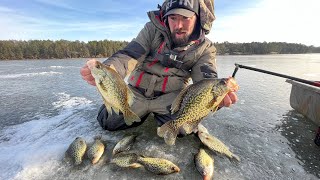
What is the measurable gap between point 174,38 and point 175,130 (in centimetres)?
176

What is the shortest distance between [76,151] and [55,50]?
170 feet

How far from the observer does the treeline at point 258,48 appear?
57.8 m

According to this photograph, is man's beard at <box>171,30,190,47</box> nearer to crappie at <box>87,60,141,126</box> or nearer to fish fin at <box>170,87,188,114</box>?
fish fin at <box>170,87,188,114</box>

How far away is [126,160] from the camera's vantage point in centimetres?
314

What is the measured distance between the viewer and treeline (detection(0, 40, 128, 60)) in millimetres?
48688

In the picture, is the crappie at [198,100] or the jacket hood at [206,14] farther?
the jacket hood at [206,14]

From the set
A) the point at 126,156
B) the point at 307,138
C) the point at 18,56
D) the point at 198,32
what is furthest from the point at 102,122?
the point at 18,56

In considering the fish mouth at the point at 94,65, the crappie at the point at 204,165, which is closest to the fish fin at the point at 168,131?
the crappie at the point at 204,165

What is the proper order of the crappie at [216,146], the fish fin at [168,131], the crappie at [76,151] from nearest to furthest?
1. the fish fin at [168,131]
2. the crappie at [76,151]
3. the crappie at [216,146]

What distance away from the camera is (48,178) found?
2918 millimetres

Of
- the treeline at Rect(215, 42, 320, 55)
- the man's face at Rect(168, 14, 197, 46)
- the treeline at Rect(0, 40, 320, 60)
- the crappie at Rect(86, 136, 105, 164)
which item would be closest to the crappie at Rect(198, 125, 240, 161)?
the crappie at Rect(86, 136, 105, 164)

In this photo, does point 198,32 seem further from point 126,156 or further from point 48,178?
point 48,178

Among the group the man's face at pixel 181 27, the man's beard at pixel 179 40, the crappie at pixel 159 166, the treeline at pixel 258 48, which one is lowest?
the treeline at pixel 258 48

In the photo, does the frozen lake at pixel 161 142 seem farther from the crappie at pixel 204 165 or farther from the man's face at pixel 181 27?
the man's face at pixel 181 27
